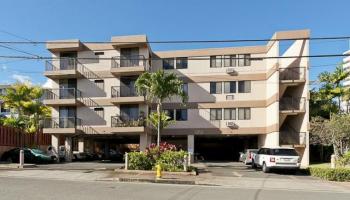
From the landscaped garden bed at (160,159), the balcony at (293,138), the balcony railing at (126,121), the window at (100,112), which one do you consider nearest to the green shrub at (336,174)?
the landscaped garden bed at (160,159)

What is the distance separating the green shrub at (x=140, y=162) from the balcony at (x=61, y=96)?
49.4 feet

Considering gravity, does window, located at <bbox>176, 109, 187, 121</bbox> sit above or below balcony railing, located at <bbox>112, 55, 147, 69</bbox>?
below

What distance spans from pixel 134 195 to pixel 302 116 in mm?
26631

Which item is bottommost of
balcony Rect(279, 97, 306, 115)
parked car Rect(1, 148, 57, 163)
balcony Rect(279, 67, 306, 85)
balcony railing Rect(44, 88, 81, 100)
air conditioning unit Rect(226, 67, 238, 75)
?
parked car Rect(1, 148, 57, 163)

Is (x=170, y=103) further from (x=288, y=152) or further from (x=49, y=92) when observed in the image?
(x=288, y=152)

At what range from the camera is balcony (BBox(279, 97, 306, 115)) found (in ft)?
121

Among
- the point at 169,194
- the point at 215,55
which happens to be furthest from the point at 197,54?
the point at 169,194

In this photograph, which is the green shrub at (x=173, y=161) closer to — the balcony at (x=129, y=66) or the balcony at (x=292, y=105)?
the balcony at (x=129, y=66)

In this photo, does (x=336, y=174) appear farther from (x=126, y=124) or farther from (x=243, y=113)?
(x=126, y=124)

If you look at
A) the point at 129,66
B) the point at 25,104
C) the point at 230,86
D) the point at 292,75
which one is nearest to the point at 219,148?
the point at 230,86

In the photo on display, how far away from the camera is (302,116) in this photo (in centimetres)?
3716

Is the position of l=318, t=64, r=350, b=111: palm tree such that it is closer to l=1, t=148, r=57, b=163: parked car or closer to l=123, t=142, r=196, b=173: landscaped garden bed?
l=123, t=142, r=196, b=173: landscaped garden bed

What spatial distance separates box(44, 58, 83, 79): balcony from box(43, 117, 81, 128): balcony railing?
4.05m

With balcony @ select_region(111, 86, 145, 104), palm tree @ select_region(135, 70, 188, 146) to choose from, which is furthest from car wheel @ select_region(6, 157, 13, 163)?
palm tree @ select_region(135, 70, 188, 146)
